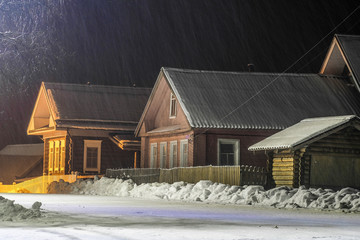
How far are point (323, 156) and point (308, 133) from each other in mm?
1364

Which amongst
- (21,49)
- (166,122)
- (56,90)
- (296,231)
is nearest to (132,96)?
(56,90)

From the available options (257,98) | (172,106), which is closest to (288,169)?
(257,98)

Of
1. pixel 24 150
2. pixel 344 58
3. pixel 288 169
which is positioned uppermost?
pixel 344 58

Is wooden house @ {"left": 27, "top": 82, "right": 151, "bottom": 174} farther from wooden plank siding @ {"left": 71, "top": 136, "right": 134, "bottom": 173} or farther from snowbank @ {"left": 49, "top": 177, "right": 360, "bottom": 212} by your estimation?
snowbank @ {"left": 49, "top": 177, "right": 360, "bottom": 212}

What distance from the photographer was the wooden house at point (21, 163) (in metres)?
72.2

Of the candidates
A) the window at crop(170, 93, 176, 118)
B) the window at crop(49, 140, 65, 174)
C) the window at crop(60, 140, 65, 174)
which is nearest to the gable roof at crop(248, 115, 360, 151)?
the window at crop(170, 93, 176, 118)

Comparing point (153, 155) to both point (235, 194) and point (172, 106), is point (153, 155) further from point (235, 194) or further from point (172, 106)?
point (235, 194)

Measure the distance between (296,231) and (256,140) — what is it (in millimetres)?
27678

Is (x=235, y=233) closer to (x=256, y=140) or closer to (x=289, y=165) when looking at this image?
(x=289, y=165)

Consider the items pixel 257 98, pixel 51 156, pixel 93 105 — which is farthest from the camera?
pixel 51 156

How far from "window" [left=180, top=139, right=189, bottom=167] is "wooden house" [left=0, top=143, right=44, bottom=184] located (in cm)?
2981

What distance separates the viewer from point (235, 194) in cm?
2964

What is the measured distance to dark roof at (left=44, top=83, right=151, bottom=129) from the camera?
5422cm

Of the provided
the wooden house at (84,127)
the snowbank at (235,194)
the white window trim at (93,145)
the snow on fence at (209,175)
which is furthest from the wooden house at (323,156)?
the white window trim at (93,145)
